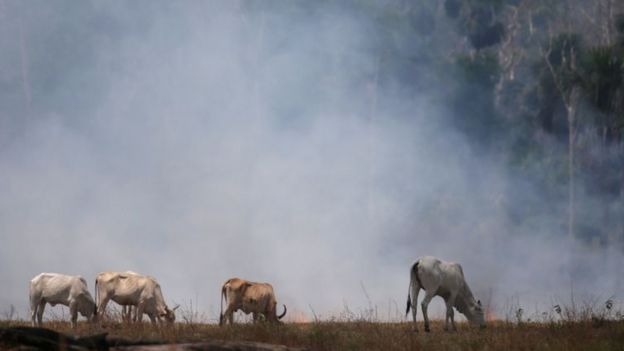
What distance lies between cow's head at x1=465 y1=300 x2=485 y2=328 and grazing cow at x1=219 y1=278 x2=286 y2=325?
222 inches

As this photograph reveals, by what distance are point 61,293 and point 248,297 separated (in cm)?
564

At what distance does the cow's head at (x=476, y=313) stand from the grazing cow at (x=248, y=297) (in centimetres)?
563

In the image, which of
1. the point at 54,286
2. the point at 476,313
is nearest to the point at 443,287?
the point at 476,313

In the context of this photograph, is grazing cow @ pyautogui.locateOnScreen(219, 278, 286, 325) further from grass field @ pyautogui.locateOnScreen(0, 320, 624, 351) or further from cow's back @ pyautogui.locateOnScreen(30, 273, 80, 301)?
grass field @ pyautogui.locateOnScreen(0, 320, 624, 351)

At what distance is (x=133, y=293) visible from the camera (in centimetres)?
2442

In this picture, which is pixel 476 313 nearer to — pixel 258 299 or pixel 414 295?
pixel 414 295

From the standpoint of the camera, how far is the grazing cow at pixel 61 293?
23914 millimetres

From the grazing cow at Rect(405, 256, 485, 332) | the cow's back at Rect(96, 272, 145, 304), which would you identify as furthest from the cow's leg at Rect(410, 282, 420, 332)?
the cow's back at Rect(96, 272, 145, 304)

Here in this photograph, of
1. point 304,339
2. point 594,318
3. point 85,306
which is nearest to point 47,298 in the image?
point 85,306

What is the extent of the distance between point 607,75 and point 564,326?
4421cm

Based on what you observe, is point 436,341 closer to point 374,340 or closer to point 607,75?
point 374,340

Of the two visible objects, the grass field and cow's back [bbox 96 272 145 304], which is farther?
cow's back [bbox 96 272 145 304]

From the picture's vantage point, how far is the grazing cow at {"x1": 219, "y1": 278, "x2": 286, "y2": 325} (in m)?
24.6

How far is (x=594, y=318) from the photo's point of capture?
19.1 m
